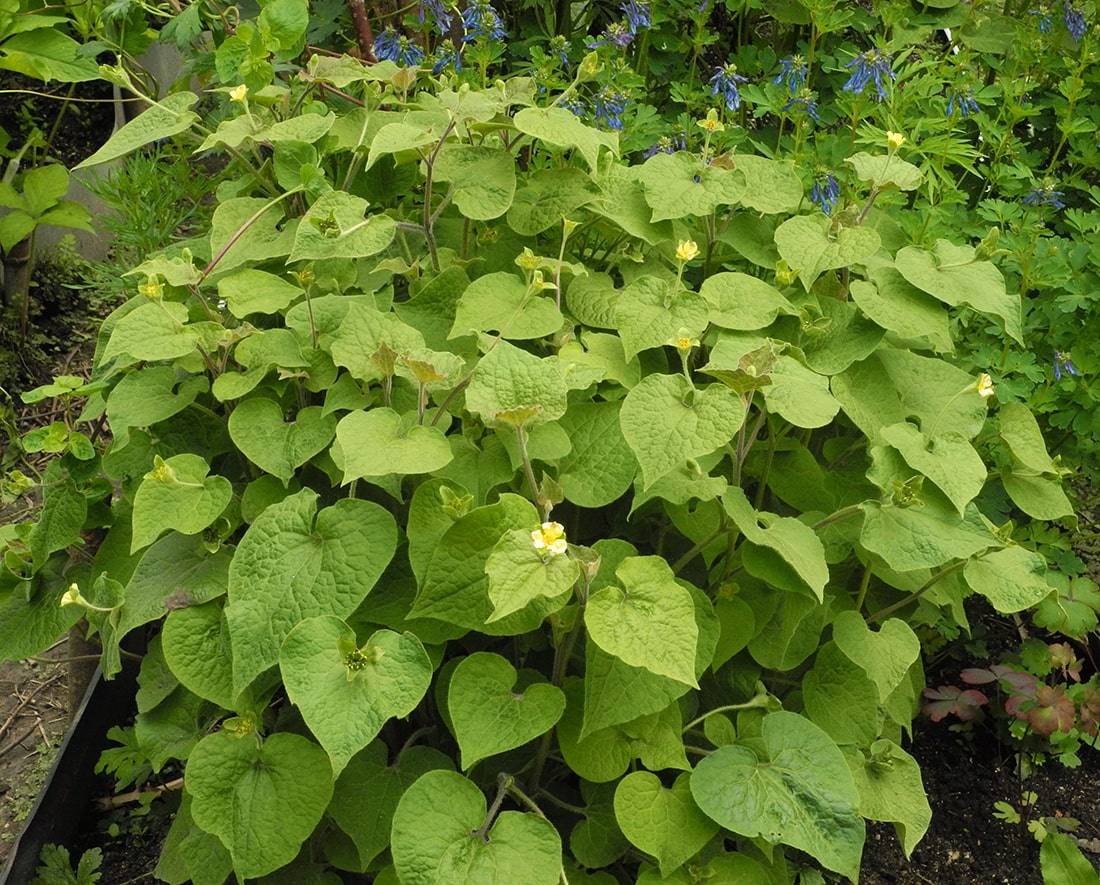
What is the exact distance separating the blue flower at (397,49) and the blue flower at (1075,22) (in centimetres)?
133

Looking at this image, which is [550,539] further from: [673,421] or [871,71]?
[871,71]

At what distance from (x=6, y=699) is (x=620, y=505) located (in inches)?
58.7

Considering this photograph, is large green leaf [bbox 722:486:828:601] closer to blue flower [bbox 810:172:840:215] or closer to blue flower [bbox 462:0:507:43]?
blue flower [bbox 810:172:840:215]

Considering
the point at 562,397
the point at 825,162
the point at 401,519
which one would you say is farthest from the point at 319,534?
the point at 825,162

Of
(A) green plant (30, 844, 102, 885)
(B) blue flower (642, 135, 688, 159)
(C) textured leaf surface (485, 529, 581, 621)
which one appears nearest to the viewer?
(C) textured leaf surface (485, 529, 581, 621)

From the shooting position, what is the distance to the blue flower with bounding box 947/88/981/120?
1919mm

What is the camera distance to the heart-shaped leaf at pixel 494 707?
3.71 feet

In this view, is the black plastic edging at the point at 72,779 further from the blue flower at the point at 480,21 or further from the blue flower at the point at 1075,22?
the blue flower at the point at 1075,22

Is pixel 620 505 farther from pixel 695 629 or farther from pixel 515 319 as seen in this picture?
pixel 695 629

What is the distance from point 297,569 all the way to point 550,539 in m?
0.33

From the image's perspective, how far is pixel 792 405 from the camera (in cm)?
123

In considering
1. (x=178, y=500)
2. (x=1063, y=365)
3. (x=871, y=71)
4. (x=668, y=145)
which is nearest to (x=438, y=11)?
(x=668, y=145)

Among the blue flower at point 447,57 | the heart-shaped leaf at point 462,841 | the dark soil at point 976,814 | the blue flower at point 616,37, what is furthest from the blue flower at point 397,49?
the dark soil at point 976,814

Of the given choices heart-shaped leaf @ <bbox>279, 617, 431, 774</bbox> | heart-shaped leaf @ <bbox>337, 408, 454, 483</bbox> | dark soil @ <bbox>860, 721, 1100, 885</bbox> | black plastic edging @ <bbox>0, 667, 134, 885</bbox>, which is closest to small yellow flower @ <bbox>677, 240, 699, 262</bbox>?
heart-shaped leaf @ <bbox>337, 408, 454, 483</bbox>
